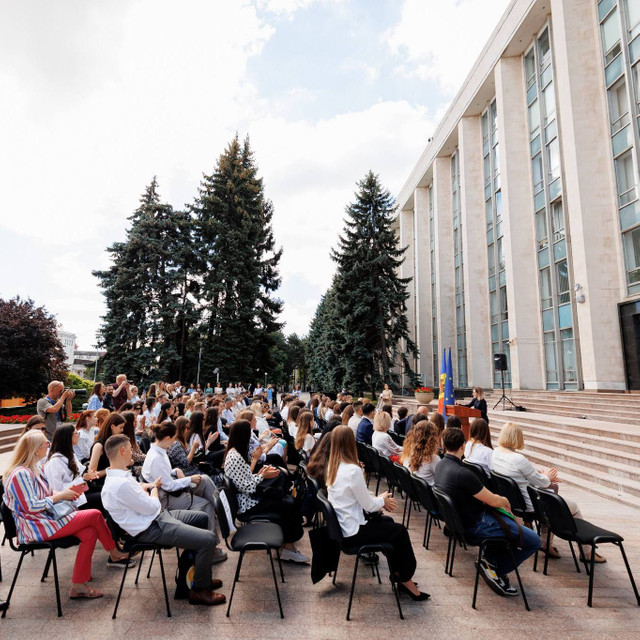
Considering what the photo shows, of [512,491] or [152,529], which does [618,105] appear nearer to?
[512,491]

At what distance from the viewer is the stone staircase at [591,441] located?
768 centimetres

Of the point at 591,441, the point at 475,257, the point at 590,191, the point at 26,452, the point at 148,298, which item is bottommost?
the point at 591,441

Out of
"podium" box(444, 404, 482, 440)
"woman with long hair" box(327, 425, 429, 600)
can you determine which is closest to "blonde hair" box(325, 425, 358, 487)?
"woman with long hair" box(327, 425, 429, 600)

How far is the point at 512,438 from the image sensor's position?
4.60 meters

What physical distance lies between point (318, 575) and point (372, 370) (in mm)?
22961

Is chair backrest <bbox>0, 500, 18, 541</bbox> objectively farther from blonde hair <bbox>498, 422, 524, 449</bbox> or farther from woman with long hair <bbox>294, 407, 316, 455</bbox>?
blonde hair <bbox>498, 422, 524, 449</bbox>

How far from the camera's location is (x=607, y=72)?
16.0m

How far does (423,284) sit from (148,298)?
73.9ft

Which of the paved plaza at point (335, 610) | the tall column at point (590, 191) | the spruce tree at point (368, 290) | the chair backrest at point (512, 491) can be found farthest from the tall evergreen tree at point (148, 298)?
the chair backrest at point (512, 491)

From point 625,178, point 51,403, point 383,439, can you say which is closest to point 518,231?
point 625,178

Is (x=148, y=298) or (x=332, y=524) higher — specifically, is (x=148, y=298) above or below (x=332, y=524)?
above

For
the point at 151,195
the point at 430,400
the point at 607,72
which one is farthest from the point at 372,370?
the point at 151,195

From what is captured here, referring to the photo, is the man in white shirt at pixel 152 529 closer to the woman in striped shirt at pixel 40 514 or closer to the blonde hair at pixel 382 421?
the woman in striped shirt at pixel 40 514

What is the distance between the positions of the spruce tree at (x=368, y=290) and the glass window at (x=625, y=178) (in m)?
13.3
